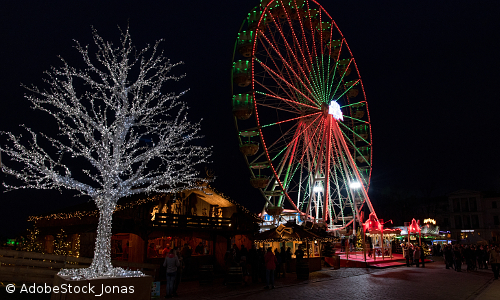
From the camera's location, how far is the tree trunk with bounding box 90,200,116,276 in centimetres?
907

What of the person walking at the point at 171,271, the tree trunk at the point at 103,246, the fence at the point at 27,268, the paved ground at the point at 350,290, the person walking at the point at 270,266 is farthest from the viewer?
the person walking at the point at 270,266

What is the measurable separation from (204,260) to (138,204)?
185 inches

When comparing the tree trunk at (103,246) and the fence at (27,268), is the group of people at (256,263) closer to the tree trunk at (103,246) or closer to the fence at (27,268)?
the fence at (27,268)

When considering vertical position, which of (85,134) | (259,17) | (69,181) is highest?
(259,17)

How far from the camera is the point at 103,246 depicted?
9.33 metres

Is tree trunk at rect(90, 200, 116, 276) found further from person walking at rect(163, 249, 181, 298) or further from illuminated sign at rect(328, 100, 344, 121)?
illuminated sign at rect(328, 100, 344, 121)

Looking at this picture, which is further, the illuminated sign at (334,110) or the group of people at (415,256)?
the illuminated sign at (334,110)

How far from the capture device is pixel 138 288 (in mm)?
8336

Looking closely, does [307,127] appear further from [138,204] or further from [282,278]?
[138,204]

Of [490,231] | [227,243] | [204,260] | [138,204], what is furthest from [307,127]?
[490,231]

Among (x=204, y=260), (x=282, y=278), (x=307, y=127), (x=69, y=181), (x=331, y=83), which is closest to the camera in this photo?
(x=69, y=181)

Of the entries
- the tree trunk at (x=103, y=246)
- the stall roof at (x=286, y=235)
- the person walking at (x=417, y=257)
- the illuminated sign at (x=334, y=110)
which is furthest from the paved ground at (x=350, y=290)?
the illuminated sign at (x=334, y=110)

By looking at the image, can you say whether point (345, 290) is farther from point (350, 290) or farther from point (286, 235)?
point (286, 235)

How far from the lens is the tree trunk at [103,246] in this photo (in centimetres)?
907
